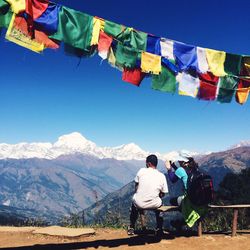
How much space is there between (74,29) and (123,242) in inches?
236

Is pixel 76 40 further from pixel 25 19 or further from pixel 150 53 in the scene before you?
pixel 150 53

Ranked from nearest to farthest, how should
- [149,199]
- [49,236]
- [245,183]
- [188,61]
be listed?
[149,199] < [49,236] < [188,61] < [245,183]

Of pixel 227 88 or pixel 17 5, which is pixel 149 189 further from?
pixel 17 5

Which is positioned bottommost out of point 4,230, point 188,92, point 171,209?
point 4,230

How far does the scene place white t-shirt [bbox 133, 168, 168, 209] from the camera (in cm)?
1028

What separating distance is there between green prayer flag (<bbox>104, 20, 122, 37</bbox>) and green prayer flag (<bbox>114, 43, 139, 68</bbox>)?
0.36 m

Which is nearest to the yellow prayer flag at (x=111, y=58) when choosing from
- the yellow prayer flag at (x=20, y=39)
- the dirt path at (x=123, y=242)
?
the yellow prayer flag at (x=20, y=39)

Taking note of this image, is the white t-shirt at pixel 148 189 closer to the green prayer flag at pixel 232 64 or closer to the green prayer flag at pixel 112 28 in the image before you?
the green prayer flag at pixel 112 28

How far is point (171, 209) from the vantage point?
1117cm

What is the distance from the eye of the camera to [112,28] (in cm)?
1100

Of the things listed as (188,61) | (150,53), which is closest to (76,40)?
(150,53)

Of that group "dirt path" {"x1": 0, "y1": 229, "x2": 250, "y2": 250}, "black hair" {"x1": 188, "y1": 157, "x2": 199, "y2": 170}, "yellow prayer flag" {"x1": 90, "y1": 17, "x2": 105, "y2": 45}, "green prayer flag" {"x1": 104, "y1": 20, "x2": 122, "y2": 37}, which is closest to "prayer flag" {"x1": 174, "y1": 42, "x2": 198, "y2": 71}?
"green prayer flag" {"x1": 104, "y1": 20, "x2": 122, "y2": 37}

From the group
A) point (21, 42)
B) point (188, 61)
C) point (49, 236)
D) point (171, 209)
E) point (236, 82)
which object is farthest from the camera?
point (236, 82)

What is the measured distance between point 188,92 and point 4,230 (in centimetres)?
785
